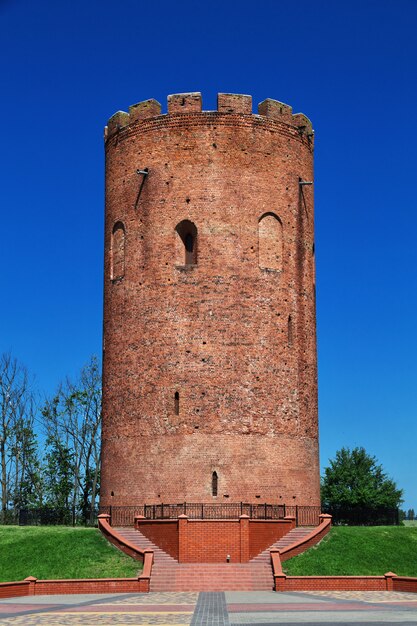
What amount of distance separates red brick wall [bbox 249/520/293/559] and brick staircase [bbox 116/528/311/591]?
32 centimetres

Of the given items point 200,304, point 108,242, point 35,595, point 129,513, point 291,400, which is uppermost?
point 108,242

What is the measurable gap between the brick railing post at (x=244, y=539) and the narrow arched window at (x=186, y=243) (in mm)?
8226

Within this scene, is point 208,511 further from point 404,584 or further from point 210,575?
point 404,584

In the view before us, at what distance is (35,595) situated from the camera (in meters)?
20.7

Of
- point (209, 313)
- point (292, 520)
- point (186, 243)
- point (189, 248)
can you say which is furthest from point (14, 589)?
point (186, 243)

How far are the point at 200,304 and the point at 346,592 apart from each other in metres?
10.2

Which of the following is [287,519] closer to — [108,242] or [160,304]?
[160,304]

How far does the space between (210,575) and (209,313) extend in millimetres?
8343

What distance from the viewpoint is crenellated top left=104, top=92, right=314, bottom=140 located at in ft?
95.5

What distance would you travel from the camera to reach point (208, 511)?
26.5 metres

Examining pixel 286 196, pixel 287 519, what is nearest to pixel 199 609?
pixel 287 519

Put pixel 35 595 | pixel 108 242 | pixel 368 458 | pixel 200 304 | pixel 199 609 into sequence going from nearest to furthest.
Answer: pixel 199 609 → pixel 35 595 → pixel 200 304 → pixel 108 242 → pixel 368 458

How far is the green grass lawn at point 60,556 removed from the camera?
22.5 metres

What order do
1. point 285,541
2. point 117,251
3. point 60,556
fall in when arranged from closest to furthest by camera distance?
1. point 60,556
2. point 285,541
3. point 117,251
